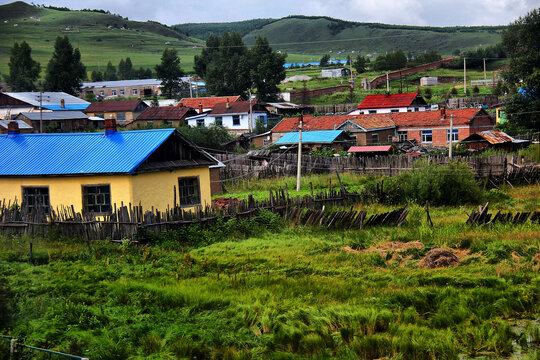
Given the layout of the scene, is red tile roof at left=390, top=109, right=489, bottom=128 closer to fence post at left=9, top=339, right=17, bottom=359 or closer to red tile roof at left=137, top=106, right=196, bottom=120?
red tile roof at left=137, top=106, right=196, bottom=120

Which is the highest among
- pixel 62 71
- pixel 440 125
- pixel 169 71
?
pixel 62 71

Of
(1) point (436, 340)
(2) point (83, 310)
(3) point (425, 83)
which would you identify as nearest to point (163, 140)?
(2) point (83, 310)

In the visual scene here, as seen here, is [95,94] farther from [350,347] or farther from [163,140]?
[350,347]

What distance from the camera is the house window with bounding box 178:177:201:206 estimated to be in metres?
24.5

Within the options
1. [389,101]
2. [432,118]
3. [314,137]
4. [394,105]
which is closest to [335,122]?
[314,137]

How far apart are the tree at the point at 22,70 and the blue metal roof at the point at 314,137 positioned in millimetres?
63193

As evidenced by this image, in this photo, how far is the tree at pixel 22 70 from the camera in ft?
331

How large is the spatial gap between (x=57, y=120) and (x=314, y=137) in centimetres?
3010

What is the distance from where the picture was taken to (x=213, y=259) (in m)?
18.2

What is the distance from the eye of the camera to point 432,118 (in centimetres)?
5397

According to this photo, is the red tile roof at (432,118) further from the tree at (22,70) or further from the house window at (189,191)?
the tree at (22,70)

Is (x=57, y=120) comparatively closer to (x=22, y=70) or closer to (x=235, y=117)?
(x=235, y=117)

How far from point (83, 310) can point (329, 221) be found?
11.7 m

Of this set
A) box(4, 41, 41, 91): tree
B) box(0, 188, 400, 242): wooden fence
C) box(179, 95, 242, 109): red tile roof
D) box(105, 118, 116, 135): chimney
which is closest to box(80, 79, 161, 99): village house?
box(4, 41, 41, 91): tree
